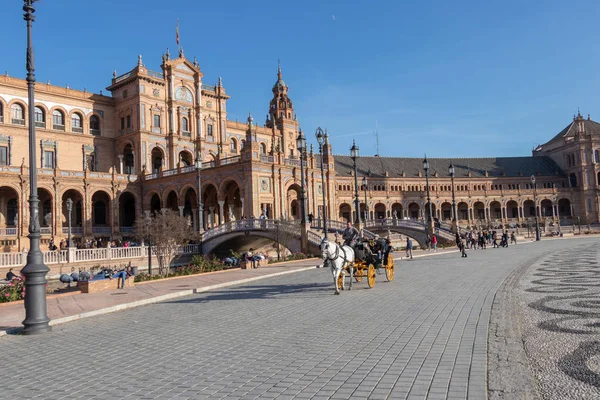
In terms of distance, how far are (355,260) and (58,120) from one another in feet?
162

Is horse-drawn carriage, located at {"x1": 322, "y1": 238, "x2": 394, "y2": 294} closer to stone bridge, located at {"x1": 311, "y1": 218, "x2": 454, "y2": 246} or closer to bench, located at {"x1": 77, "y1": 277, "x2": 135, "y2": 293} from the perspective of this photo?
bench, located at {"x1": 77, "y1": 277, "x2": 135, "y2": 293}

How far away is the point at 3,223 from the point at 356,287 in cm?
4463

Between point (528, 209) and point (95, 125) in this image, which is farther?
point (528, 209)

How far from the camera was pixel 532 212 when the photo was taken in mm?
99375

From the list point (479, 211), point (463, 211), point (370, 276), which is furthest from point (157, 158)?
point (479, 211)

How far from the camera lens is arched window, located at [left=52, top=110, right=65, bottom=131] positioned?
177 ft

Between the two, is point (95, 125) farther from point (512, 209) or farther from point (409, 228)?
point (512, 209)

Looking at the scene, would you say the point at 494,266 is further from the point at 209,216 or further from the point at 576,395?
the point at 209,216

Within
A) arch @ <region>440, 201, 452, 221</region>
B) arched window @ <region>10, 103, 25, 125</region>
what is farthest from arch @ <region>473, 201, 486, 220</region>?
arched window @ <region>10, 103, 25, 125</region>

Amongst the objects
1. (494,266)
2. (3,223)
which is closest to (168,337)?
(494,266)

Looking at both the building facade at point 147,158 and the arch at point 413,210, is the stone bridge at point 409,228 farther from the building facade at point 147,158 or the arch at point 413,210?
the arch at point 413,210

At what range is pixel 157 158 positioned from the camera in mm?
58938

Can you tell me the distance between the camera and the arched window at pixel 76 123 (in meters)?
55.3

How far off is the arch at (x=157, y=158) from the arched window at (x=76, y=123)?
839 centimetres
